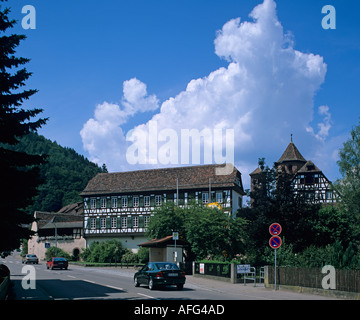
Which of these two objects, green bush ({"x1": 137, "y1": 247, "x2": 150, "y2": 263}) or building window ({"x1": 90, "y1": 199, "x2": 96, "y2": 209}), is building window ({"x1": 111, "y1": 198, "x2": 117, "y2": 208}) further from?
green bush ({"x1": 137, "y1": 247, "x2": 150, "y2": 263})

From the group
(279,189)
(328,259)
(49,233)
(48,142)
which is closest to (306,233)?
(279,189)

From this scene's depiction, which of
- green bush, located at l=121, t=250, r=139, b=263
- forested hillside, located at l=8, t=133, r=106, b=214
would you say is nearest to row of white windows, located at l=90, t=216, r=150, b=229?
green bush, located at l=121, t=250, r=139, b=263

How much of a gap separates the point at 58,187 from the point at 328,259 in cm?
12117

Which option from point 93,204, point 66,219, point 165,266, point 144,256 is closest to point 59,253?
point 93,204

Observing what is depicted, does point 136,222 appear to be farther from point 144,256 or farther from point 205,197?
point 205,197

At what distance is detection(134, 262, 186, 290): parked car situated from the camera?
22.1m

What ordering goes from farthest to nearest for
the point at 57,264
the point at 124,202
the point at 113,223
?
the point at 124,202, the point at 113,223, the point at 57,264

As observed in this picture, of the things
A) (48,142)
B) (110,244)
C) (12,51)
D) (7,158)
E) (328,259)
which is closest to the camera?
(7,158)

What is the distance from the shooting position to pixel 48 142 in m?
169

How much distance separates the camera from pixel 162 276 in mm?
22141

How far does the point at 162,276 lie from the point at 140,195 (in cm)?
4943

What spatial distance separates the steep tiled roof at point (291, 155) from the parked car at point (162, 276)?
248 feet

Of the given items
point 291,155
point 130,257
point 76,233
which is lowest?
point 130,257
